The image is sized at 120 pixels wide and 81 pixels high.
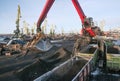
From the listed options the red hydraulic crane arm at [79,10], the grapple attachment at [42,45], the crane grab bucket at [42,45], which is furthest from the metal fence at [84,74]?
the crane grab bucket at [42,45]

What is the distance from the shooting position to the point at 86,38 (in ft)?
73.4

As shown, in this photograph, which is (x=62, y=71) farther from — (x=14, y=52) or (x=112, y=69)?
(x=14, y=52)

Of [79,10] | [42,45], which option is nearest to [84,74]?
[79,10]

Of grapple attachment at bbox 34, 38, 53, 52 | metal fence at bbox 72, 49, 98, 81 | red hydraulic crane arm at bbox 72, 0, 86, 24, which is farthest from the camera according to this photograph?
grapple attachment at bbox 34, 38, 53, 52

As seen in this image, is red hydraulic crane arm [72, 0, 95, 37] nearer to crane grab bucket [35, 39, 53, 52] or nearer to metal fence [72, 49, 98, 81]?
crane grab bucket [35, 39, 53, 52]

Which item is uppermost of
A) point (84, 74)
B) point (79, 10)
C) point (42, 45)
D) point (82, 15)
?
point (79, 10)

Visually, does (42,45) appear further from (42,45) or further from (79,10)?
(79,10)

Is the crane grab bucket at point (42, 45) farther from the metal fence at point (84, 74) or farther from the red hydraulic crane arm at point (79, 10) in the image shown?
the metal fence at point (84, 74)

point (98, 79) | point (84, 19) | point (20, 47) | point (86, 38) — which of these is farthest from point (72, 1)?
point (98, 79)

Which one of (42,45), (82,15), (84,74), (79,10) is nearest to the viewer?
(84,74)

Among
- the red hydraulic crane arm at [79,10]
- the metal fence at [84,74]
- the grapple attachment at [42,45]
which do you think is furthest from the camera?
the grapple attachment at [42,45]

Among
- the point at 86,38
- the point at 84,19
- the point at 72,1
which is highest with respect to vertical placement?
the point at 72,1

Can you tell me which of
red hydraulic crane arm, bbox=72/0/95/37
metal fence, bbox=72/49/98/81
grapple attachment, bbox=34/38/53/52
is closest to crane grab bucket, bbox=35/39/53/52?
grapple attachment, bbox=34/38/53/52

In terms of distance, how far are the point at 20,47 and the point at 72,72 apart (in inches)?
550
